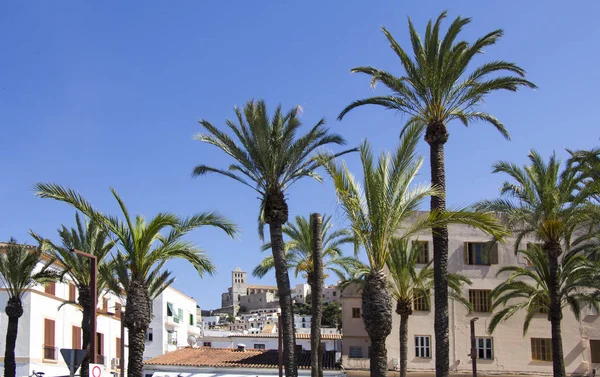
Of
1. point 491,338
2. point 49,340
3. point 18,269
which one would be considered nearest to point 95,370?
point 18,269

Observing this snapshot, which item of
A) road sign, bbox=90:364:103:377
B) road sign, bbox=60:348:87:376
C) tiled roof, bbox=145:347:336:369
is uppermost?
road sign, bbox=60:348:87:376

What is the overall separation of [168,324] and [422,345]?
96.0ft

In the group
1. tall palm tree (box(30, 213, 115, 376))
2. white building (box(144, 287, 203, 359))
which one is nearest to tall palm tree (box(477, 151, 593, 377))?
tall palm tree (box(30, 213, 115, 376))

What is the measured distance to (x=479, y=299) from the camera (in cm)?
4488

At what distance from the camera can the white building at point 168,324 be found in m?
65.4

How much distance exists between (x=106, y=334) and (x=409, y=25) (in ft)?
132

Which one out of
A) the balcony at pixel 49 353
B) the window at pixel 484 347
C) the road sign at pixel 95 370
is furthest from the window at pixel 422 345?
the road sign at pixel 95 370

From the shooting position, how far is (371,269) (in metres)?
23.6

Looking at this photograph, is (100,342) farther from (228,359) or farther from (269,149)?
(269,149)

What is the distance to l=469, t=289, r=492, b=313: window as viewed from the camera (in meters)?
44.8

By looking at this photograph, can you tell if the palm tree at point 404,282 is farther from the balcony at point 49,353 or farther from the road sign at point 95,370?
the balcony at point 49,353

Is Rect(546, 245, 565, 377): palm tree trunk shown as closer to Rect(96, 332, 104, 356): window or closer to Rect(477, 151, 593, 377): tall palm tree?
Rect(477, 151, 593, 377): tall palm tree

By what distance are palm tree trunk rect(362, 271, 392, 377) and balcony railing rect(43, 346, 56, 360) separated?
28037mm

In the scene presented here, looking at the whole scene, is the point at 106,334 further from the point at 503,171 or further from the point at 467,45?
the point at 467,45
